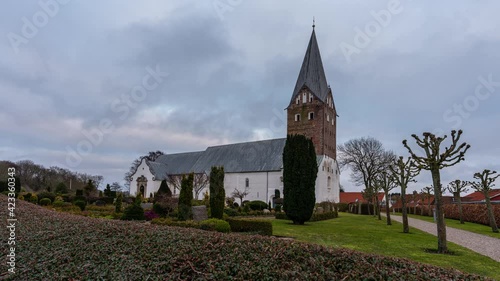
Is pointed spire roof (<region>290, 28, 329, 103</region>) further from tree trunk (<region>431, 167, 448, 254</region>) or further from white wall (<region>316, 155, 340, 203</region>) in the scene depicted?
tree trunk (<region>431, 167, 448, 254</region>)

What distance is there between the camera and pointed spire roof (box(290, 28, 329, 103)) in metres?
40.4

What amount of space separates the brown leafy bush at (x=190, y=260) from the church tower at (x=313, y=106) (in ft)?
112

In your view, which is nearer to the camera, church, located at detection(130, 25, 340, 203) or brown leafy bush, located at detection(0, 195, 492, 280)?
brown leafy bush, located at detection(0, 195, 492, 280)

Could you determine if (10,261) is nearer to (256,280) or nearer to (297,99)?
(256,280)

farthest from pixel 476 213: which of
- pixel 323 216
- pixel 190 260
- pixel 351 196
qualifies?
pixel 351 196

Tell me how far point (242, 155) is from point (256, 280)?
1647 inches

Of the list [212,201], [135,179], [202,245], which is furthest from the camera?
[135,179]

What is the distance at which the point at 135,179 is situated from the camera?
51.4 metres

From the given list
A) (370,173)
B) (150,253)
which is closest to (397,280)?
(150,253)

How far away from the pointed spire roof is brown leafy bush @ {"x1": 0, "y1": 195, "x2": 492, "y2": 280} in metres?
35.9

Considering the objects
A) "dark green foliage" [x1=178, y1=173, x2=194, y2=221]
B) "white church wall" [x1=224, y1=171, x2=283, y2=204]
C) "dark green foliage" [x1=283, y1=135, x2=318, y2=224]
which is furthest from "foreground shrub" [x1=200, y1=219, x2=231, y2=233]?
"white church wall" [x1=224, y1=171, x2=283, y2=204]

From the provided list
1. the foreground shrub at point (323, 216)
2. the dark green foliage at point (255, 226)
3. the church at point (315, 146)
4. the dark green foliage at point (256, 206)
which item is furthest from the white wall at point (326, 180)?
the dark green foliage at point (255, 226)

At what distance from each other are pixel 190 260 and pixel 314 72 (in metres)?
38.2

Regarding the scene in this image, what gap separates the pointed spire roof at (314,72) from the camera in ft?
133
